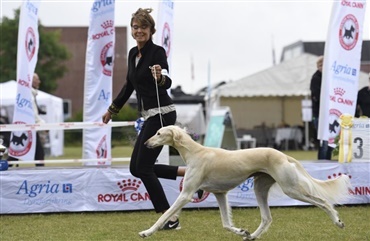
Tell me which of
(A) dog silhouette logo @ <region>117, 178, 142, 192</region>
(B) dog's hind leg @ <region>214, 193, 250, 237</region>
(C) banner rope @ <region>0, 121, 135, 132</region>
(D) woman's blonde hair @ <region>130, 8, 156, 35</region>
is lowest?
(A) dog silhouette logo @ <region>117, 178, 142, 192</region>

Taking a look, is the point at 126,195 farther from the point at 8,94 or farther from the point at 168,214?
the point at 8,94

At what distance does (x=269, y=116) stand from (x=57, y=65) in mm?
16879

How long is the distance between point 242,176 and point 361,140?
9.95 ft

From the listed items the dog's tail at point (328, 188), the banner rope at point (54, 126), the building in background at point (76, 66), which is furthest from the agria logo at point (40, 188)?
the building in background at point (76, 66)

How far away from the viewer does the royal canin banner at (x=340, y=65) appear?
31.6 ft

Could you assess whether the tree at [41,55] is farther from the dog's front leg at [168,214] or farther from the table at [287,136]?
the dog's front leg at [168,214]

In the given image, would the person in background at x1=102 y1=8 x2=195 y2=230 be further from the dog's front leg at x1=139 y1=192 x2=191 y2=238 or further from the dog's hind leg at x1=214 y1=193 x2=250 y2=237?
the dog's front leg at x1=139 y1=192 x2=191 y2=238

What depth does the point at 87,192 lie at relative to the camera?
295 inches

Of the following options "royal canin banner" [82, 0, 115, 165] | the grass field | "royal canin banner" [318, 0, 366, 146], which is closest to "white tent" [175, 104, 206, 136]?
"royal canin banner" [82, 0, 115, 165]

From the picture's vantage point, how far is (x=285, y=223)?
6301 millimetres

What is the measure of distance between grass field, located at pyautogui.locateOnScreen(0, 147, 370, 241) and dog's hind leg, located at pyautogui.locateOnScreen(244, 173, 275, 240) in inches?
4.4

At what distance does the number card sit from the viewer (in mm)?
7781

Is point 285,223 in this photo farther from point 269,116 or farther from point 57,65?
point 57,65

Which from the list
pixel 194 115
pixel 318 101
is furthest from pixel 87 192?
pixel 194 115
